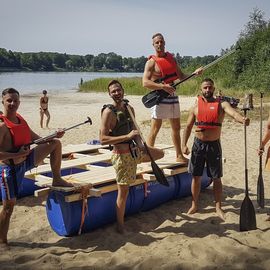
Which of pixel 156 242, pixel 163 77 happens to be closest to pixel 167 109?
pixel 163 77

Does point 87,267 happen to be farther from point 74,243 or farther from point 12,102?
point 12,102

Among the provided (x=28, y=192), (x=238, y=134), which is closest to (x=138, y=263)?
(x=28, y=192)

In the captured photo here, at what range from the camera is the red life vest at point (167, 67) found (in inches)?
229

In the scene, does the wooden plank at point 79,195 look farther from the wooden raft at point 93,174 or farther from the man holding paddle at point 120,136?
the man holding paddle at point 120,136

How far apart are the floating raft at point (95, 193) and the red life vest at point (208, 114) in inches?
41.1

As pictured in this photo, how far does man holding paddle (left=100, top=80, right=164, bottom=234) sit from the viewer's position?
4625mm

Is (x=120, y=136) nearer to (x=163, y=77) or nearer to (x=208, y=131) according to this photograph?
(x=208, y=131)

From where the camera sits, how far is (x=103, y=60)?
15938 centimetres

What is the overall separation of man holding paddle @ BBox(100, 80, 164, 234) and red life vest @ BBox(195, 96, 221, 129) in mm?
983

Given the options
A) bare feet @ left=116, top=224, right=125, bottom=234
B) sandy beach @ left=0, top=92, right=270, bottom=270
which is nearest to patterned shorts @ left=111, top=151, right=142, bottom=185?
bare feet @ left=116, top=224, right=125, bottom=234

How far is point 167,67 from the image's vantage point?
586 centimetres

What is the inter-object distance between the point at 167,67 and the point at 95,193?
7.46ft

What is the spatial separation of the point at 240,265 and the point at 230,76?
2868cm

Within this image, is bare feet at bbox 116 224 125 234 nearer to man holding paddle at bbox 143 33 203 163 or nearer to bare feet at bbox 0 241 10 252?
bare feet at bbox 0 241 10 252
